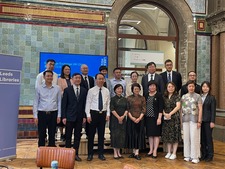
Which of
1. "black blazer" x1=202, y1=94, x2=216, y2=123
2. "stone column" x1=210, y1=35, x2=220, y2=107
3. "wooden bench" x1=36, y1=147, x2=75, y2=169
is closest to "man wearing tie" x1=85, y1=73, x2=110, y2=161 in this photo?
"black blazer" x1=202, y1=94, x2=216, y2=123

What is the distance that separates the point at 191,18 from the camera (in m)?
8.24

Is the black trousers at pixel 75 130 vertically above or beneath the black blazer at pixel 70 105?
beneath

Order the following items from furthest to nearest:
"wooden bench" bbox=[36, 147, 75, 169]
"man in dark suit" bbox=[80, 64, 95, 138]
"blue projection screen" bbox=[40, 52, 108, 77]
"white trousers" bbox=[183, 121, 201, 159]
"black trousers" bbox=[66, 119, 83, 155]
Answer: "blue projection screen" bbox=[40, 52, 108, 77], "man in dark suit" bbox=[80, 64, 95, 138], "white trousers" bbox=[183, 121, 201, 159], "black trousers" bbox=[66, 119, 83, 155], "wooden bench" bbox=[36, 147, 75, 169]

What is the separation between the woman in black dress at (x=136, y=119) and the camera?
17.5 ft

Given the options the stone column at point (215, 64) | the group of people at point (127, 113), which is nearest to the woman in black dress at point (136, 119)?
the group of people at point (127, 113)

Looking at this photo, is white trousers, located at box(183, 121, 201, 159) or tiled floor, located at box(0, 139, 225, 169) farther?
white trousers, located at box(183, 121, 201, 159)

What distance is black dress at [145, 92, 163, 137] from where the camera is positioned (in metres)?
5.40

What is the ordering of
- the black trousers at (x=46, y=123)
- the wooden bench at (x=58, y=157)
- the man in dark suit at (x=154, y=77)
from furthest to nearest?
1. the man in dark suit at (x=154, y=77)
2. the black trousers at (x=46, y=123)
3. the wooden bench at (x=58, y=157)

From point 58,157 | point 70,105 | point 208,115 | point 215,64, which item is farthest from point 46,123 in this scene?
point 215,64

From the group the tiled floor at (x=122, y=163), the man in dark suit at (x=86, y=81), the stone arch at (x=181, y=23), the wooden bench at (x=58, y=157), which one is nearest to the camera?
the wooden bench at (x=58, y=157)

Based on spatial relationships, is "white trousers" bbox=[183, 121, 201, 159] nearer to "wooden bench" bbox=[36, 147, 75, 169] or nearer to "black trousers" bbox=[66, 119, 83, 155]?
"black trousers" bbox=[66, 119, 83, 155]

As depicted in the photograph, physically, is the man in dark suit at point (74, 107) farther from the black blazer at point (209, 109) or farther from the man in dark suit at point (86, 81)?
the black blazer at point (209, 109)

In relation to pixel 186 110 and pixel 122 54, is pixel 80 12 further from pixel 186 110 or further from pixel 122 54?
pixel 186 110

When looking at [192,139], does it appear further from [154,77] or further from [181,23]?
[181,23]
